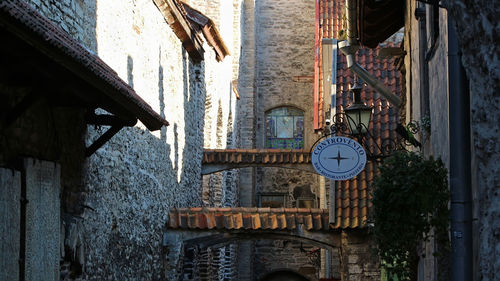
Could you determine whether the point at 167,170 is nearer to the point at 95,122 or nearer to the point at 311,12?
the point at 95,122

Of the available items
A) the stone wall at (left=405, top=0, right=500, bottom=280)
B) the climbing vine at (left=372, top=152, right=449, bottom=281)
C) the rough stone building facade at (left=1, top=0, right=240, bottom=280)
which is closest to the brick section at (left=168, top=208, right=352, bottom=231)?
the rough stone building facade at (left=1, top=0, right=240, bottom=280)

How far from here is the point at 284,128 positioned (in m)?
26.8

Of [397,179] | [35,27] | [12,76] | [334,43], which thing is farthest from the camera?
[334,43]

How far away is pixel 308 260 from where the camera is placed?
23.2 m

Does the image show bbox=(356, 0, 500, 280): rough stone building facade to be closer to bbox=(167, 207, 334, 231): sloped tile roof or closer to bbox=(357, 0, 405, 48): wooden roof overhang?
bbox=(357, 0, 405, 48): wooden roof overhang

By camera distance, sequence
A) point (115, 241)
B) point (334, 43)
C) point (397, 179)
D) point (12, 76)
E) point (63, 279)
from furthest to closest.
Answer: point (334, 43) < point (115, 241) < point (63, 279) < point (12, 76) < point (397, 179)

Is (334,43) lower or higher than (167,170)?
higher

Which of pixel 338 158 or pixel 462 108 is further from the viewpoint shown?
pixel 338 158

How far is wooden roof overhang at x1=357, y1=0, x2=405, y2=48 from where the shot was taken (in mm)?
9391

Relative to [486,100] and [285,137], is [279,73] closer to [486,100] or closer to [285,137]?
[285,137]

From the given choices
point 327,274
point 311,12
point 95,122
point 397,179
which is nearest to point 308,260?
point 327,274

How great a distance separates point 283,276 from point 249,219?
11255 mm

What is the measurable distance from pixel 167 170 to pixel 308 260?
10.9 m

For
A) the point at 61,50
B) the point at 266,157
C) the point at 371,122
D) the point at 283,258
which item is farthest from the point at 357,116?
the point at 283,258
